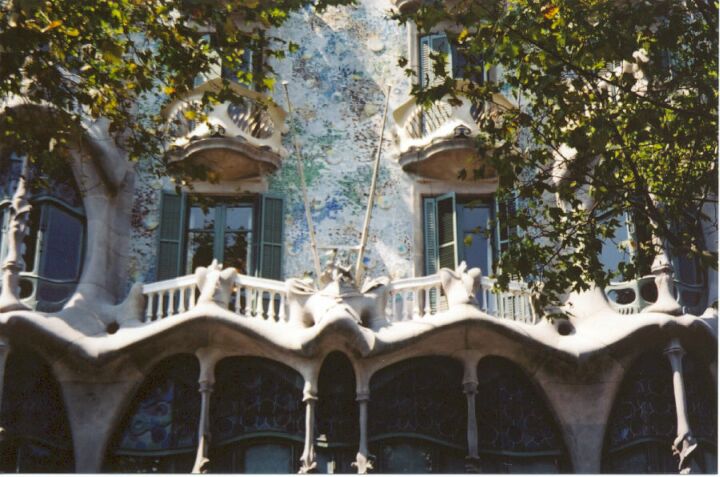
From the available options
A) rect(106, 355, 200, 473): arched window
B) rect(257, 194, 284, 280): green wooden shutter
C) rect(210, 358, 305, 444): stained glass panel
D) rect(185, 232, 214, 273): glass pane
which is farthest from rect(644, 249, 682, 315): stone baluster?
rect(185, 232, 214, 273): glass pane

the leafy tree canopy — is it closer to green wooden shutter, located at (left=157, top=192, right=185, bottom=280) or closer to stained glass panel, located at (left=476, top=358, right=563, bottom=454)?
green wooden shutter, located at (left=157, top=192, right=185, bottom=280)

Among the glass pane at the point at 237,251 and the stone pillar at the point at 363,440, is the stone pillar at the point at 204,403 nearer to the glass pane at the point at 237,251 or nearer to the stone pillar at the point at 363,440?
the stone pillar at the point at 363,440

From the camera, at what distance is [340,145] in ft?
56.7

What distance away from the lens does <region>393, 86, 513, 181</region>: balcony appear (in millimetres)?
16625

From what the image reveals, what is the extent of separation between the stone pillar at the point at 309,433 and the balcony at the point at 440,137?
4050mm

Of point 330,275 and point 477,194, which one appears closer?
point 330,275

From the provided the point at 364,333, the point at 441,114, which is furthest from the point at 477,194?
the point at 364,333

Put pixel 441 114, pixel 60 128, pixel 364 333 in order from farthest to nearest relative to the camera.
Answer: pixel 441 114 < pixel 364 333 < pixel 60 128

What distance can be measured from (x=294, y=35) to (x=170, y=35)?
17.6ft

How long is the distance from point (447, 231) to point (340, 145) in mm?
1994

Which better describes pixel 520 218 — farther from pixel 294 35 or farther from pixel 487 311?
pixel 294 35

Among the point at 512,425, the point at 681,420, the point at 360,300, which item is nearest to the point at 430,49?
the point at 360,300

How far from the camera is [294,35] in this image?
18.1 m

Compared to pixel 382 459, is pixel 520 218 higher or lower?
higher
